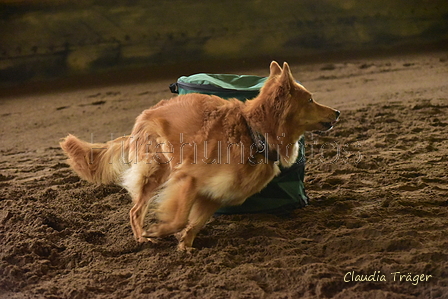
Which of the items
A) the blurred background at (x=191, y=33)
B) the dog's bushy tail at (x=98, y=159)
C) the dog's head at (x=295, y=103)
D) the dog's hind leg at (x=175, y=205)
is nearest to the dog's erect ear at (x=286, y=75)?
the dog's head at (x=295, y=103)

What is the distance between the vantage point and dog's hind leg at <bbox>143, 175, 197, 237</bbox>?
284cm

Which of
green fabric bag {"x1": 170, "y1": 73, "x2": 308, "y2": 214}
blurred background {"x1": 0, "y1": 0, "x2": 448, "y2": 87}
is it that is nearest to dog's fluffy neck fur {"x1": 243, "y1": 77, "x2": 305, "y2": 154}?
green fabric bag {"x1": 170, "y1": 73, "x2": 308, "y2": 214}

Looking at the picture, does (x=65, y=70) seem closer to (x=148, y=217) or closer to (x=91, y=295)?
(x=148, y=217)

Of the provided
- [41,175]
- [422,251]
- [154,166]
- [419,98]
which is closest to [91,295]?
[154,166]

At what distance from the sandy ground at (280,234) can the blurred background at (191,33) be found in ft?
10.8

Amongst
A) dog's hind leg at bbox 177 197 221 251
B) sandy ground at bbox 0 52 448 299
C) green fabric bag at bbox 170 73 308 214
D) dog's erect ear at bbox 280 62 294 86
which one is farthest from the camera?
green fabric bag at bbox 170 73 308 214

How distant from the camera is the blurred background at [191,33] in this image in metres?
8.34

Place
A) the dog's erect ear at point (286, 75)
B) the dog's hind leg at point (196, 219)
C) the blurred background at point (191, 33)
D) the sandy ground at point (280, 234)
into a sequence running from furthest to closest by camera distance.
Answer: the blurred background at point (191, 33)
the dog's hind leg at point (196, 219)
the dog's erect ear at point (286, 75)
the sandy ground at point (280, 234)

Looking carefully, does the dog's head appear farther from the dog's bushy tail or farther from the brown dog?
the dog's bushy tail

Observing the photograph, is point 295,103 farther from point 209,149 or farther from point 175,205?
point 175,205

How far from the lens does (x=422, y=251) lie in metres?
2.65

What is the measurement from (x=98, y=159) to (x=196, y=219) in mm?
955

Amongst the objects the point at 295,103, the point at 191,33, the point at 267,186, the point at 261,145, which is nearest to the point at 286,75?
the point at 295,103

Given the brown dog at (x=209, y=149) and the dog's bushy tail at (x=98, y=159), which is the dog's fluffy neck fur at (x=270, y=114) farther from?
the dog's bushy tail at (x=98, y=159)
